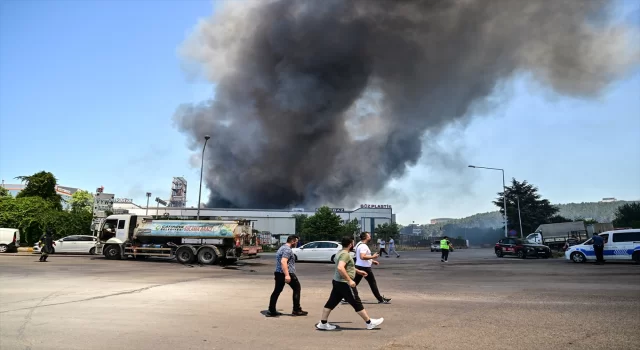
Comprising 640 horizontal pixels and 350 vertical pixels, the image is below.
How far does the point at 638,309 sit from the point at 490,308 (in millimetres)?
2601

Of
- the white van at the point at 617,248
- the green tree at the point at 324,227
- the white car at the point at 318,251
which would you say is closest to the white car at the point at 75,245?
the white car at the point at 318,251

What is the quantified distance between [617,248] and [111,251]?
1016 inches

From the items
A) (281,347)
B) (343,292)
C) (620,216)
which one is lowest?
(281,347)

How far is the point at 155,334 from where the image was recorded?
5645 mm

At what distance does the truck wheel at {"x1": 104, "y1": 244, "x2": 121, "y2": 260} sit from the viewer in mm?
21766

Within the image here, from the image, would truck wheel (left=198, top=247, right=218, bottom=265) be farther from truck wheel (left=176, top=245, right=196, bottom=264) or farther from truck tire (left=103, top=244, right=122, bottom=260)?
truck tire (left=103, top=244, right=122, bottom=260)

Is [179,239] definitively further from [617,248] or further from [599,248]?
[617,248]

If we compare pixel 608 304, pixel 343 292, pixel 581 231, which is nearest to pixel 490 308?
pixel 608 304

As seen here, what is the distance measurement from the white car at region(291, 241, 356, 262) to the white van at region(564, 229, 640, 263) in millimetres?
12115

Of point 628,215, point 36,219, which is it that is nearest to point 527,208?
point 628,215

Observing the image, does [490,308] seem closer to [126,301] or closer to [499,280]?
[499,280]

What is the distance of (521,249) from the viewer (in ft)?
84.7

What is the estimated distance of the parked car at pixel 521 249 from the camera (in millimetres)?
25206

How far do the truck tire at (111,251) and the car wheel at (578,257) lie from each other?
23998 mm
